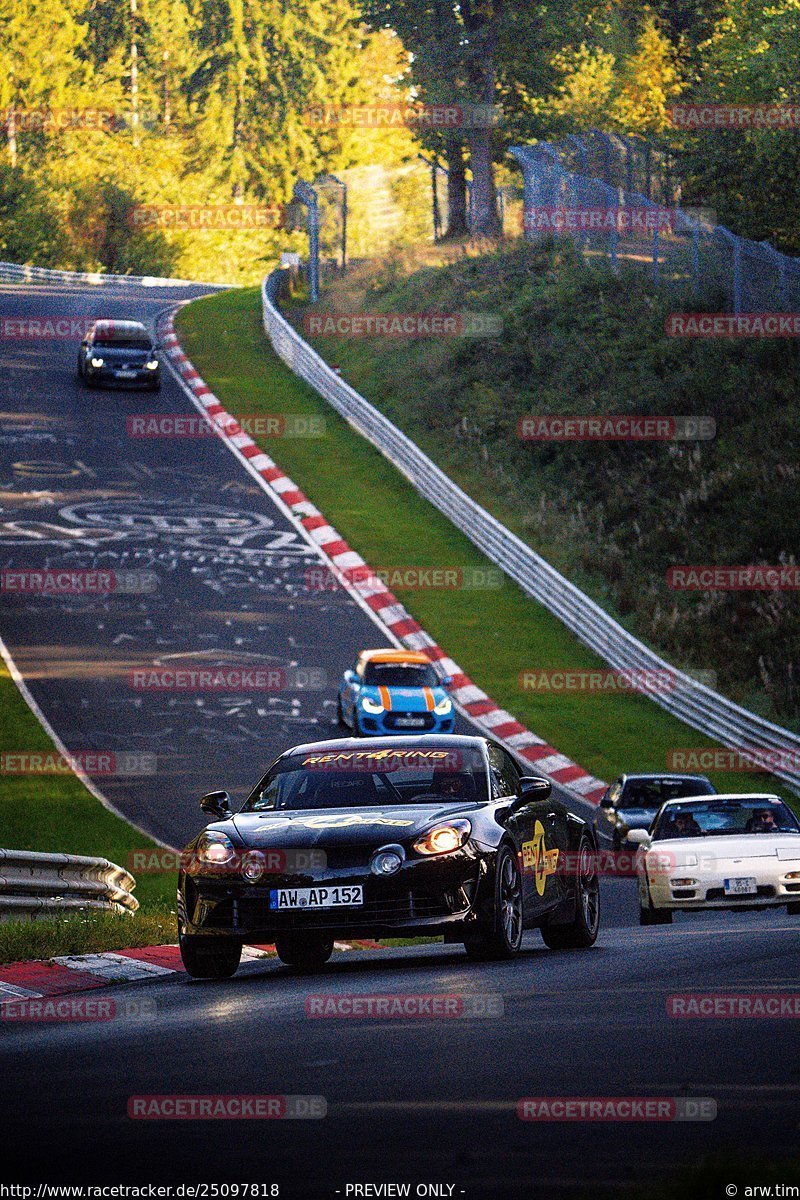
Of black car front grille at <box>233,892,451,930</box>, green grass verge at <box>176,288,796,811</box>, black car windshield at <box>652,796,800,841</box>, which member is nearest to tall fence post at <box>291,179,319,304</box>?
green grass verge at <box>176,288,796,811</box>

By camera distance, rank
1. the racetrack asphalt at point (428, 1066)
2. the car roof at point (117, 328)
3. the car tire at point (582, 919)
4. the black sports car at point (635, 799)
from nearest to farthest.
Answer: the racetrack asphalt at point (428, 1066) < the car tire at point (582, 919) < the black sports car at point (635, 799) < the car roof at point (117, 328)

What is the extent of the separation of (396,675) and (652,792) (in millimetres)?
5171

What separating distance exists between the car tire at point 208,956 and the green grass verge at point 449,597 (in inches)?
611

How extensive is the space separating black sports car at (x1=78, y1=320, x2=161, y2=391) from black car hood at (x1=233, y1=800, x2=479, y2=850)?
38331 millimetres

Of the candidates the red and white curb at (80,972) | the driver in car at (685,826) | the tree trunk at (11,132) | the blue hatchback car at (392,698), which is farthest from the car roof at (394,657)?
the tree trunk at (11,132)

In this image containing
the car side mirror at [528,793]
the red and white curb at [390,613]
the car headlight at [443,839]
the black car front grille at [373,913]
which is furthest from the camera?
the red and white curb at [390,613]

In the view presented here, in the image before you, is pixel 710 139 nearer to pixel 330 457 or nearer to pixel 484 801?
pixel 330 457

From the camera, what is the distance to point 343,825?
A: 10.8 meters

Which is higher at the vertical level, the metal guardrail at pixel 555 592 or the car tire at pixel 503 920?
the car tire at pixel 503 920

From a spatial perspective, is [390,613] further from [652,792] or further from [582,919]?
Result: [582,919]

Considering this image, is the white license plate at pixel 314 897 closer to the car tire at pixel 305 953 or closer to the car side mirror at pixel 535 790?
the car tire at pixel 305 953

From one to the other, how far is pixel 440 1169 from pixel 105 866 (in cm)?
1001

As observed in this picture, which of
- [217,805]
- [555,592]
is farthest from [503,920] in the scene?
[555,592]

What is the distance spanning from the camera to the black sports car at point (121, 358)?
48.5 meters
